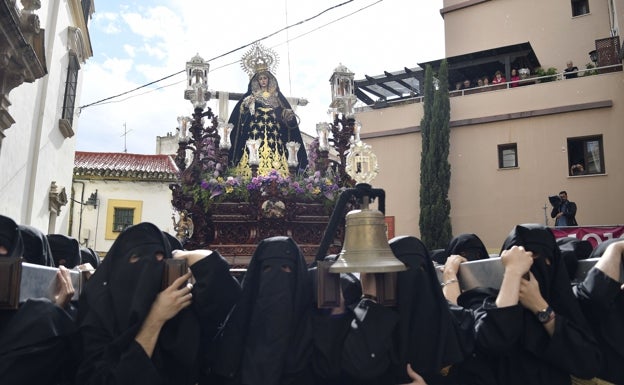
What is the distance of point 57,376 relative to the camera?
2.58m

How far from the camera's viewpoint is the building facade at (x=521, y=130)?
14312 mm

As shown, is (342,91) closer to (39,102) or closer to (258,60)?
Result: (258,60)

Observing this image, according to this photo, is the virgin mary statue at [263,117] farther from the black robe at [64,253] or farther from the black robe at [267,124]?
the black robe at [64,253]

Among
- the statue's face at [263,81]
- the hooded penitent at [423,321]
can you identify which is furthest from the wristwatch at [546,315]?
the statue's face at [263,81]

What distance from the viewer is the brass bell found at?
2289 mm

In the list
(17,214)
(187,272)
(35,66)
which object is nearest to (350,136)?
(35,66)

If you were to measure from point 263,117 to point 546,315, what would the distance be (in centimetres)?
545

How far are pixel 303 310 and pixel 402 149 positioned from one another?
587 inches

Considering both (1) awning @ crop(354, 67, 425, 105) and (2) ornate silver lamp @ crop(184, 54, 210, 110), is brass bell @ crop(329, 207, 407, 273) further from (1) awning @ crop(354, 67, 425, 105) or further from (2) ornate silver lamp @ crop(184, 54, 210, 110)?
(1) awning @ crop(354, 67, 425, 105)

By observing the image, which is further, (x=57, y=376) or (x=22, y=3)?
(x=22, y=3)

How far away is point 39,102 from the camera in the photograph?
970 centimetres

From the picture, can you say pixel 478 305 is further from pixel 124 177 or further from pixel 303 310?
pixel 124 177

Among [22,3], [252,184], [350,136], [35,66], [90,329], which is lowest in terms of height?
[90,329]

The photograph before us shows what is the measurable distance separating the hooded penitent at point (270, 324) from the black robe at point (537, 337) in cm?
87
